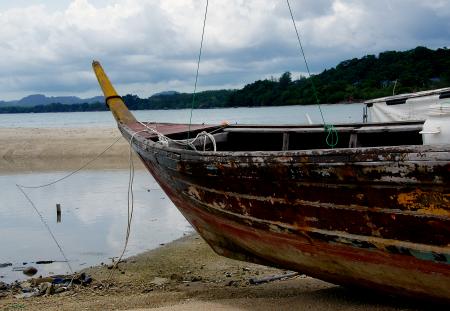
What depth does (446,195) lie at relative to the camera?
357 centimetres

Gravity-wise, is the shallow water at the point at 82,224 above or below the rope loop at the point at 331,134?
below

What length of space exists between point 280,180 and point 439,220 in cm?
119

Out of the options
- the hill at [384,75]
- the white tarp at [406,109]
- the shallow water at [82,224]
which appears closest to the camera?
the shallow water at [82,224]

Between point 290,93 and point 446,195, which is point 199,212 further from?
point 290,93

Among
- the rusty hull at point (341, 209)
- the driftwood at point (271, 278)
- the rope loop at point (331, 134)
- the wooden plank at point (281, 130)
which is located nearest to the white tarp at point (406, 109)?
the wooden plank at point (281, 130)

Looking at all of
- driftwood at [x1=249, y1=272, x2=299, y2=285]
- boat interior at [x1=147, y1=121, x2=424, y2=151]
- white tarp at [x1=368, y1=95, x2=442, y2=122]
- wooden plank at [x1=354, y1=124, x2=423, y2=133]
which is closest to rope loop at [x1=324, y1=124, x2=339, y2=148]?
boat interior at [x1=147, y1=121, x2=424, y2=151]

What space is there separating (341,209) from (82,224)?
8067mm

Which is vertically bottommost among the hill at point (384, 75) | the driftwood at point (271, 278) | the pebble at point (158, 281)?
the pebble at point (158, 281)

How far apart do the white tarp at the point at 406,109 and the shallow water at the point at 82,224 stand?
5.47m

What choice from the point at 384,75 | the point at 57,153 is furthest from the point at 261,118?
the point at 57,153

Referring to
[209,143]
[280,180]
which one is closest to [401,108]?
[209,143]

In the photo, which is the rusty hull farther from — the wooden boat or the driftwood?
the driftwood

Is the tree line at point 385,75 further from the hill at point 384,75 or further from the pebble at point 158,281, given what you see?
the pebble at point 158,281

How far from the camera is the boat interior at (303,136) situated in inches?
226
